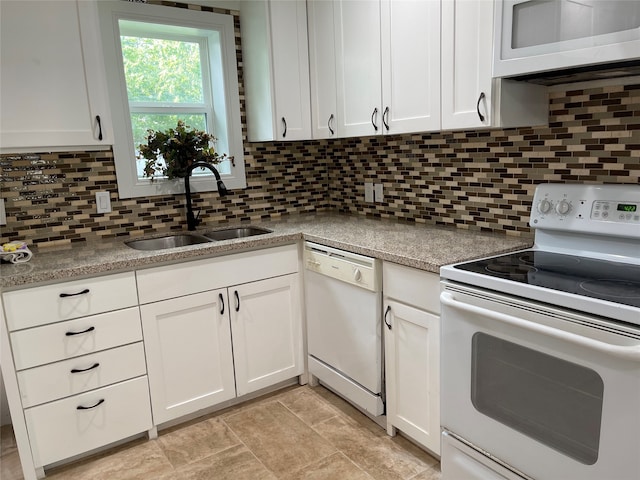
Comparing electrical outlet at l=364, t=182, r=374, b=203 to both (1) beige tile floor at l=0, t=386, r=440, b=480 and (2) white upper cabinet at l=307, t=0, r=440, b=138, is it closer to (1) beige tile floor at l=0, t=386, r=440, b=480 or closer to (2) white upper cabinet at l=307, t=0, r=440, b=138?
(2) white upper cabinet at l=307, t=0, r=440, b=138

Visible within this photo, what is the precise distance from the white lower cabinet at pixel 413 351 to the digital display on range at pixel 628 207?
634 millimetres

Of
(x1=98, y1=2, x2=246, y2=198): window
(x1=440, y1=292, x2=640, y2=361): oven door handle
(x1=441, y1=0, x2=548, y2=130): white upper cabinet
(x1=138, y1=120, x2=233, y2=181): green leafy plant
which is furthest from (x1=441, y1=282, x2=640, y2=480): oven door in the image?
(x1=98, y1=2, x2=246, y2=198): window

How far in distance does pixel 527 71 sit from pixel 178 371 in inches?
74.1

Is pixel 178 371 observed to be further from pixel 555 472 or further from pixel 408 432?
pixel 555 472

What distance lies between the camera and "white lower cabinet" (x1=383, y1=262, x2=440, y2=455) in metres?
1.80

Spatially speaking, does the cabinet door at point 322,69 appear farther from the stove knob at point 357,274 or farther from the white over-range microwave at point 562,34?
the white over-range microwave at point 562,34

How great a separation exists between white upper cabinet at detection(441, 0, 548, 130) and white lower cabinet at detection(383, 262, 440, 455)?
0.65 m

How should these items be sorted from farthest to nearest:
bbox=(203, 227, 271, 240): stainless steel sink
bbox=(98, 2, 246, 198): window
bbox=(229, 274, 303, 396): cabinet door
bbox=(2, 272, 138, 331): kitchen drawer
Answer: bbox=(203, 227, 271, 240): stainless steel sink → bbox=(98, 2, 246, 198): window → bbox=(229, 274, 303, 396): cabinet door → bbox=(2, 272, 138, 331): kitchen drawer

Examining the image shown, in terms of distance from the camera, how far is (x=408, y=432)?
202 centimetres

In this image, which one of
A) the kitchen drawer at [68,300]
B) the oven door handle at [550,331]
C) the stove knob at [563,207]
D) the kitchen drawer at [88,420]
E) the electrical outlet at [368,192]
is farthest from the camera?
the electrical outlet at [368,192]

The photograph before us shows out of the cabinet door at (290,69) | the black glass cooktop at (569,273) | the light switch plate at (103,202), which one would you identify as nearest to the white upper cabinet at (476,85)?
the black glass cooktop at (569,273)

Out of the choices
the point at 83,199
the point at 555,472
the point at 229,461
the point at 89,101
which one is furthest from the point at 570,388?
the point at 83,199

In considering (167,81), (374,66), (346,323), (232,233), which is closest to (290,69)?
(374,66)

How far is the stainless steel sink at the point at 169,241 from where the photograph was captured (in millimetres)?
2555
